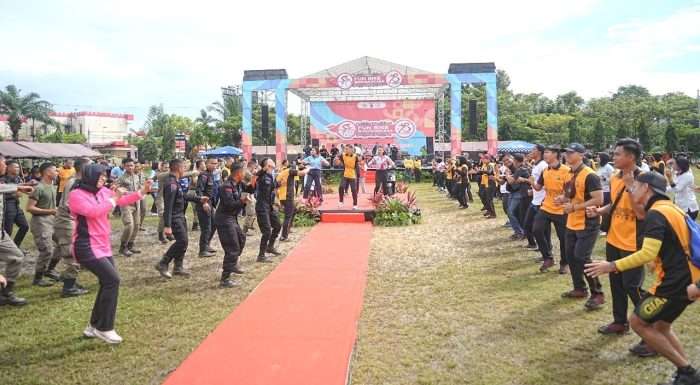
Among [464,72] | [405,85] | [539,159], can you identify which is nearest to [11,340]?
[539,159]

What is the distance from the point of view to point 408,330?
4668 mm

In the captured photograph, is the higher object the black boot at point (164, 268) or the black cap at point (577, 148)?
the black cap at point (577, 148)

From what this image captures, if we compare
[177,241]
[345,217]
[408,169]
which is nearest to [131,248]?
[177,241]

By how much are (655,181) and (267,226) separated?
18.3ft

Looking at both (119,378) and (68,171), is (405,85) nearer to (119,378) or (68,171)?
(68,171)

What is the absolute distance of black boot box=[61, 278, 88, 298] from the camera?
601 centimetres

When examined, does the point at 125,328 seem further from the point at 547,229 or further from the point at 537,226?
the point at 547,229

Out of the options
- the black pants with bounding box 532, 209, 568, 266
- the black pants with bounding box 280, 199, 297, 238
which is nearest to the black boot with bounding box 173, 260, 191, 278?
the black pants with bounding box 280, 199, 297, 238

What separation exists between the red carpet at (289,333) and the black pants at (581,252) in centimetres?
244

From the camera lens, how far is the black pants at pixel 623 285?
4102 mm

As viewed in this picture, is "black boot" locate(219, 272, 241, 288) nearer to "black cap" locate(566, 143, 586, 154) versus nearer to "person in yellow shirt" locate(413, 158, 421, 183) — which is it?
"black cap" locate(566, 143, 586, 154)

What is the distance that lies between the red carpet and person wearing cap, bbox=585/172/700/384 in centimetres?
214

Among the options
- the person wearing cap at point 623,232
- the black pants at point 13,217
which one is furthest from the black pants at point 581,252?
the black pants at point 13,217

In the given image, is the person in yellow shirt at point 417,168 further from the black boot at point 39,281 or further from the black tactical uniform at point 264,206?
the black boot at point 39,281
